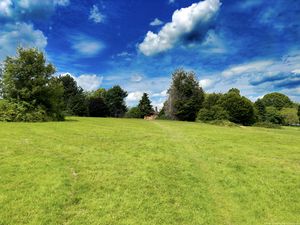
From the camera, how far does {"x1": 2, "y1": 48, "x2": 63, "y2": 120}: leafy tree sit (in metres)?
24.5

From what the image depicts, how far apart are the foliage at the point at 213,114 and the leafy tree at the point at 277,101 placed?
2607 inches

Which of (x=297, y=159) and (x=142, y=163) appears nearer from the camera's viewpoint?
(x=142, y=163)

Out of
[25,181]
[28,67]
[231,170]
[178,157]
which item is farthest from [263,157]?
[28,67]

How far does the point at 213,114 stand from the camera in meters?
43.1

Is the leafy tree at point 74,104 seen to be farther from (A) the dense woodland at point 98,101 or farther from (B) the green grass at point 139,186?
(B) the green grass at point 139,186

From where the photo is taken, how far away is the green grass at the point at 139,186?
599 cm

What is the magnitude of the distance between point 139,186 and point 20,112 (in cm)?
1990

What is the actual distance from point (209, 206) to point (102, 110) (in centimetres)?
6163

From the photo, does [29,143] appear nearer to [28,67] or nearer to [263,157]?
[263,157]

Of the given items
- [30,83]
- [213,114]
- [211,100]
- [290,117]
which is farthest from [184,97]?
[290,117]

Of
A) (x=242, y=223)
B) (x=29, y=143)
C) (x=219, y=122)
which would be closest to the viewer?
(x=242, y=223)

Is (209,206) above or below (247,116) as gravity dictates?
below

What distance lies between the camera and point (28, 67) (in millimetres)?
25062

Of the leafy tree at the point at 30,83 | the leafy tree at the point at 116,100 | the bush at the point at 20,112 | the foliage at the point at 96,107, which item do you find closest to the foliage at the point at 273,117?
the leafy tree at the point at 116,100
